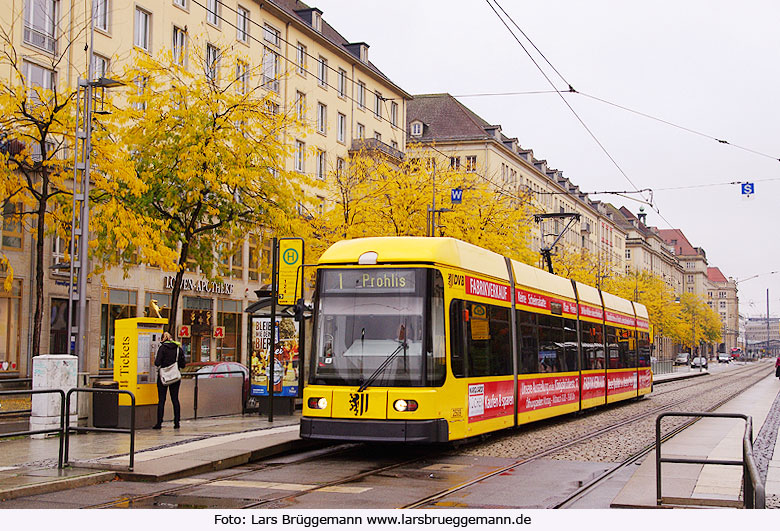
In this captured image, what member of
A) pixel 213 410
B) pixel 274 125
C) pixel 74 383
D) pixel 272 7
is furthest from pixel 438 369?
pixel 272 7

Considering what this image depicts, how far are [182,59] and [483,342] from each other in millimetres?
17007

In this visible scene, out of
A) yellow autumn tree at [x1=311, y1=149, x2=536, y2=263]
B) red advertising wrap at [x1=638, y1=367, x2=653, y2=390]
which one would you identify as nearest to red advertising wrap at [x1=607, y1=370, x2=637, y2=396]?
red advertising wrap at [x1=638, y1=367, x2=653, y2=390]

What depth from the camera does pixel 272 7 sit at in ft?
161

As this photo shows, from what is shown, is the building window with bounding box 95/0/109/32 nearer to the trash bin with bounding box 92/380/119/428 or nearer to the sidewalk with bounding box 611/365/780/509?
the trash bin with bounding box 92/380/119/428

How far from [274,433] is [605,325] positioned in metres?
12.9

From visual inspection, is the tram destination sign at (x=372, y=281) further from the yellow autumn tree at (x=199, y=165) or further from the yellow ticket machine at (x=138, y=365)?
the yellow autumn tree at (x=199, y=165)

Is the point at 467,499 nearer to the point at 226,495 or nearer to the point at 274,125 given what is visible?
the point at 226,495

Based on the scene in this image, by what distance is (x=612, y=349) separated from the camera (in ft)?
88.8

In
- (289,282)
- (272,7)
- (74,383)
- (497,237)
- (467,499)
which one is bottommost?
(467,499)

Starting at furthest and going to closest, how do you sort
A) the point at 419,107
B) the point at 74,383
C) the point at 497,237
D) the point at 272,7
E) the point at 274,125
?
the point at 419,107, the point at 272,7, the point at 497,237, the point at 274,125, the point at 74,383

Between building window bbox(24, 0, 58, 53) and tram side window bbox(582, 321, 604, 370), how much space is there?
2181 cm

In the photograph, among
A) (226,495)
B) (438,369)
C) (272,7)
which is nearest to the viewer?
(226,495)

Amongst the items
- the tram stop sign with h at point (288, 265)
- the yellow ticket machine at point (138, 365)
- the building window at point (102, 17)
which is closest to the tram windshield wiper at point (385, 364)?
the yellow ticket machine at point (138, 365)

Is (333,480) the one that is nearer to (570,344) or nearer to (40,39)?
(570,344)
